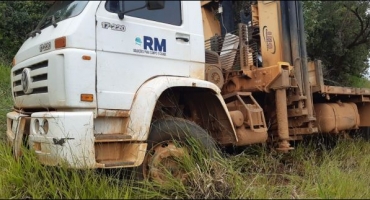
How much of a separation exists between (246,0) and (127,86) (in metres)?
3.35

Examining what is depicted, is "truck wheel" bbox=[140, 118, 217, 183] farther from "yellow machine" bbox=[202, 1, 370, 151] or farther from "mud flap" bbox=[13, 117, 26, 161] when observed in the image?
"mud flap" bbox=[13, 117, 26, 161]

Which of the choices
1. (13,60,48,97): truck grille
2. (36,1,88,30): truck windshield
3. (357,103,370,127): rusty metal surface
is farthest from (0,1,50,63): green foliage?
(357,103,370,127): rusty metal surface

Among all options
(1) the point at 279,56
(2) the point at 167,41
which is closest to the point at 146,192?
(2) the point at 167,41

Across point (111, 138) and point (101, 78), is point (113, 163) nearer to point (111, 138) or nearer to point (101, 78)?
point (111, 138)

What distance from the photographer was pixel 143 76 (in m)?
3.85

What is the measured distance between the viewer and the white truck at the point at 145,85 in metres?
3.43

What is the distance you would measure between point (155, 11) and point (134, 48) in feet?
1.63

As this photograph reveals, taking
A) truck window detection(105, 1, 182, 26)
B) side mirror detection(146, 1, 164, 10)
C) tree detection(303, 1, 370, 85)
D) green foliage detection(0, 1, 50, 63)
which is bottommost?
side mirror detection(146, 1, 164, 10)

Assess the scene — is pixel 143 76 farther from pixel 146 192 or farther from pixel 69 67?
pixel 146 192

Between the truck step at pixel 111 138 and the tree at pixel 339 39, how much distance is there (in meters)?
4.14

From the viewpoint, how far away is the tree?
7.16 meters

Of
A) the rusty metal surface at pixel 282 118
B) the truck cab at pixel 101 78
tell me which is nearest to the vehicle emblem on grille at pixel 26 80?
the truck cab at pixel 101 78

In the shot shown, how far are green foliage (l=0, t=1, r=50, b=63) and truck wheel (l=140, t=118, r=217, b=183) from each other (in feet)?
24.5

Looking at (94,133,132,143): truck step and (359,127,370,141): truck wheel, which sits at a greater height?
(94,133,132,143): truck step
